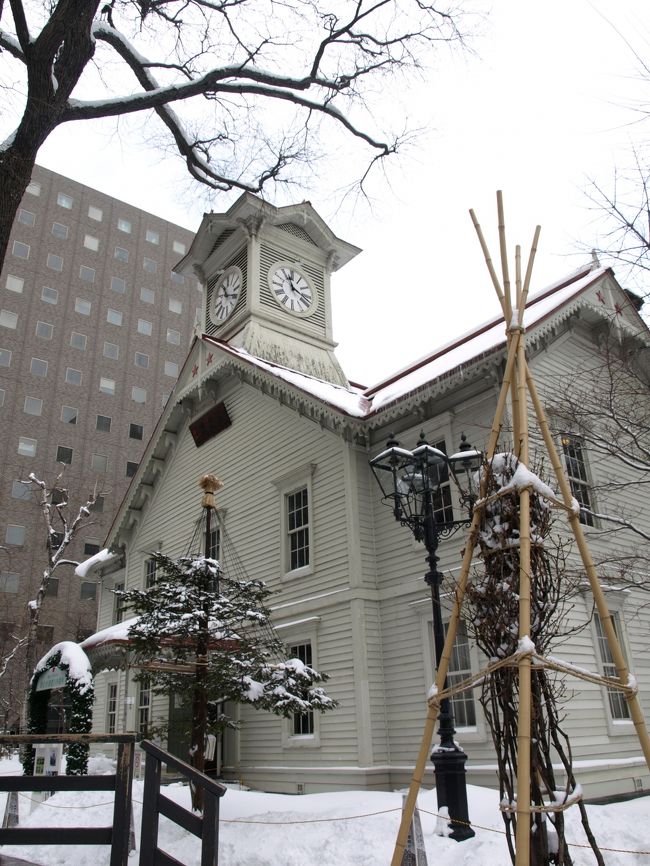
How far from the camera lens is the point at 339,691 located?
45.3 ft

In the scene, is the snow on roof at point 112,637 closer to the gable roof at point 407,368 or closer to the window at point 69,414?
the gable roof at point 407,368

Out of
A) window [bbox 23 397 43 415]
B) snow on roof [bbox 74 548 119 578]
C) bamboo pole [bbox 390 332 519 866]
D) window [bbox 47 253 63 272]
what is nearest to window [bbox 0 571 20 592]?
window [bbox 23 397 43 415]

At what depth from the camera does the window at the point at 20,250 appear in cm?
5853

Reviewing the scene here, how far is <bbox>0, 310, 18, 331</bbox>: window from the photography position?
5631 centimetres

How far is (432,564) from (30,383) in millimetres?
52851

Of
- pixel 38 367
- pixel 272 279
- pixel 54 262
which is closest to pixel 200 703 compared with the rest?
pixel 272 279

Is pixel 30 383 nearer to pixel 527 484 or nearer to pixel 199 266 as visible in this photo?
pixel 199 266

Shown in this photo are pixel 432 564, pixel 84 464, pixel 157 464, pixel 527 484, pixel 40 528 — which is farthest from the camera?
pixel 84 464

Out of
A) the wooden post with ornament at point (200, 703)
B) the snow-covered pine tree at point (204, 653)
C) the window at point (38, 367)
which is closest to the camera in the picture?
the wooden post with ornament at point (200, 703)

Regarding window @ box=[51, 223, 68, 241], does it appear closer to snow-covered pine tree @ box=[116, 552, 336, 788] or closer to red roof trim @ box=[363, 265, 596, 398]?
red roof trim @ box=[363, 265, 596, 398]

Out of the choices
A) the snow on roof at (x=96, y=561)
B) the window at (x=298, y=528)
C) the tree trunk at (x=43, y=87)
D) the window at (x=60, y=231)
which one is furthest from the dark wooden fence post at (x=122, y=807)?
the window at (x=60, y=231)

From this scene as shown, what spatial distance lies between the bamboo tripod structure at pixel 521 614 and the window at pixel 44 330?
57.4 meters

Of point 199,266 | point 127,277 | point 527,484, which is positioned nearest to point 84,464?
point 127,277

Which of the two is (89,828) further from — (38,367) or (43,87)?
(38,367)
